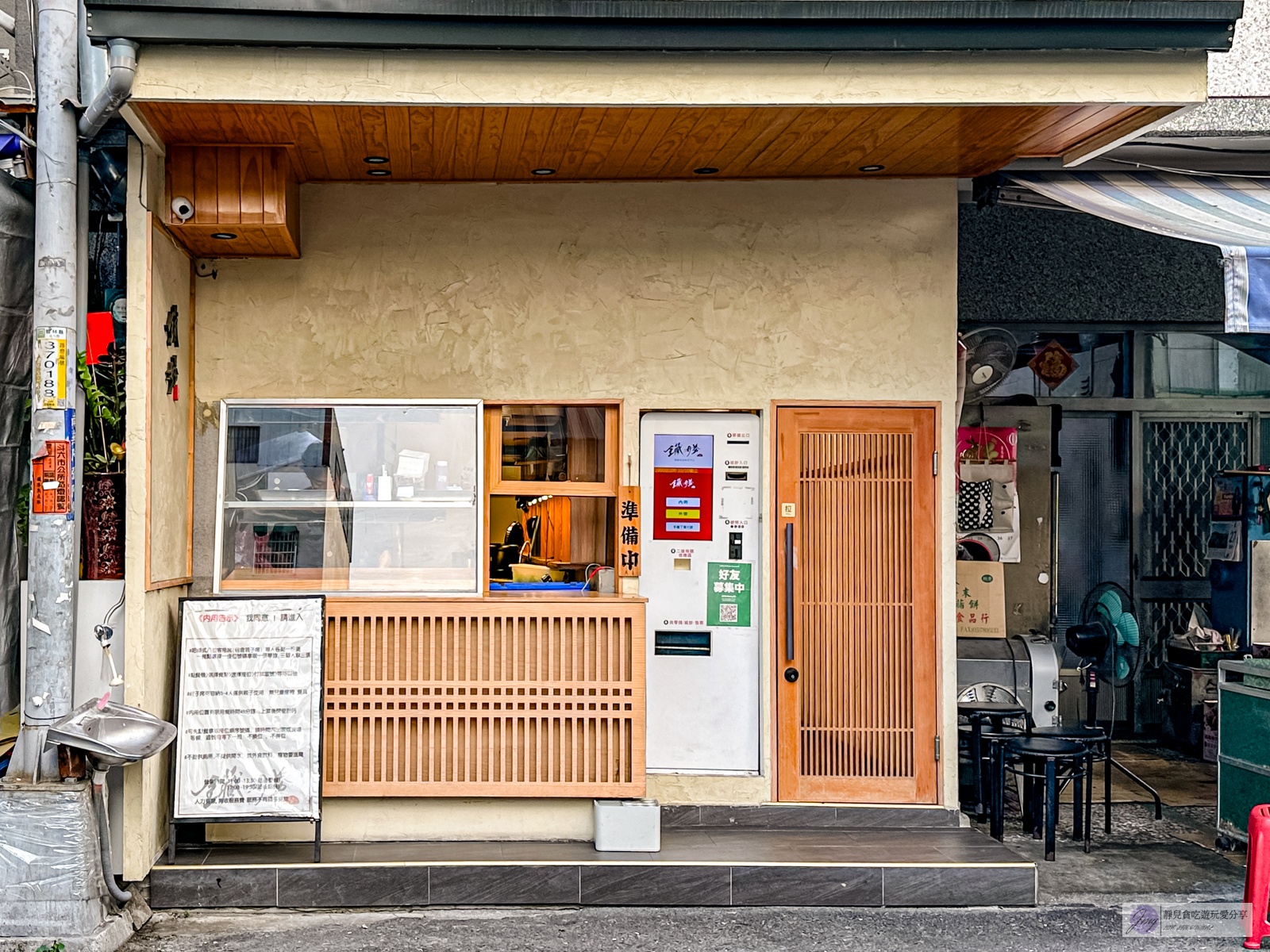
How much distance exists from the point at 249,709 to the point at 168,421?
1.55 meters

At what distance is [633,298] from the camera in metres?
6.75

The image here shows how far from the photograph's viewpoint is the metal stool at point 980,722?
281 inches

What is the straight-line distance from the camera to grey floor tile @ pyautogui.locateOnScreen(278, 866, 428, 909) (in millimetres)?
5797

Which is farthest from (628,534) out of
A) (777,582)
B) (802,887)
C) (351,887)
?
(351,887)

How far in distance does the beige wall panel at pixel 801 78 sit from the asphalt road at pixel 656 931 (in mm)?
3803

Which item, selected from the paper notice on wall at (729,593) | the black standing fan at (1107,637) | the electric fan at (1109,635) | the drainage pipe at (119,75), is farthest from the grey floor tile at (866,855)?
the drainage pipe at (119,75)

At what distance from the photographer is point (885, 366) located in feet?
22.2

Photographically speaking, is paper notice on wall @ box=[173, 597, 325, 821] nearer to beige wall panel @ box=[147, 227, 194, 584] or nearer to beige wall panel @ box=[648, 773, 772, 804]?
beige wall panel @ box=[147, 227, 194, 584]

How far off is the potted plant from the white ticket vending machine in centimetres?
283

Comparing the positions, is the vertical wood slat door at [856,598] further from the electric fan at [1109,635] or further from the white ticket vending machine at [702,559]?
the electric fan at [1109,635]

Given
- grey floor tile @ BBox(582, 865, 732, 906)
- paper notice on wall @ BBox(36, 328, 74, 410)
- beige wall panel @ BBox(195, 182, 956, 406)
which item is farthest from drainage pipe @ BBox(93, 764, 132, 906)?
beige wall panel @ BBox(195, 182, 956, 406)

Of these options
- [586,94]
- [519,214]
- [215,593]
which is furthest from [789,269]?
[215,593]

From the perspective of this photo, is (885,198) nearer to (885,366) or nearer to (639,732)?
(885,366)

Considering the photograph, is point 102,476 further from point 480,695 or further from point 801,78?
point 801,78
